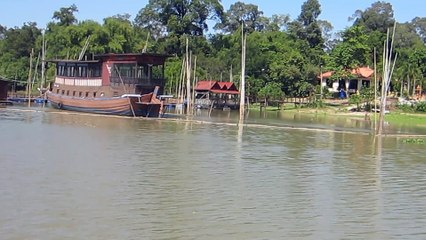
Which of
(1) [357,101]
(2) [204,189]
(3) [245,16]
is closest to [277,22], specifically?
(3) [245,16]

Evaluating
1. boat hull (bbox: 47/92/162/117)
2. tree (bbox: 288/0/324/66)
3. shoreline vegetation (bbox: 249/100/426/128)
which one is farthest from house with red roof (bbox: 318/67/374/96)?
boat hull (bbox: 47/92/162/117)

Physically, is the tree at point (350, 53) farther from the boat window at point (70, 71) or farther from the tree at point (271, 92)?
the boat window at point (70, 71)

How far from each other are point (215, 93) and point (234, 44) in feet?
69.4

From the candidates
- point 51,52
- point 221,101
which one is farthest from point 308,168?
point 51,52

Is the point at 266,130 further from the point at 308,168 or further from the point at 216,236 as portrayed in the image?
the point at 216,236

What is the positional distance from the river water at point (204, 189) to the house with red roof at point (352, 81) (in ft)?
169

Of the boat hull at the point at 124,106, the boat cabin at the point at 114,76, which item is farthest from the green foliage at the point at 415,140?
the boat cabin at the point at 114,76

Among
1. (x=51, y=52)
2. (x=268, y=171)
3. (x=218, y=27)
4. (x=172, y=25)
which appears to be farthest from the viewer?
(x=218, y=27)

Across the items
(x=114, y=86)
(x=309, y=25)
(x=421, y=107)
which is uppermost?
(x=309, y=25)

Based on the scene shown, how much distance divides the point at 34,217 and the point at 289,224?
4797 mm

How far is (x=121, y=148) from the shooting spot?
80.8 feet

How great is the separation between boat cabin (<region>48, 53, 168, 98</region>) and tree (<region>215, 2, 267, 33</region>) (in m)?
55.6

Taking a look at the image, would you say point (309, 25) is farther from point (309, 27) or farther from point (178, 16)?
point (178, 16)

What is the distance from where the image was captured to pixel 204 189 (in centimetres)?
1570
